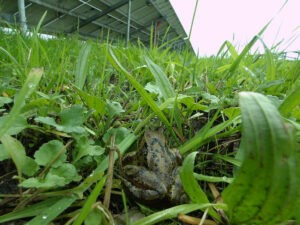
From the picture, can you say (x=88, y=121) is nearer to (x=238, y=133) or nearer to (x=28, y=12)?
(x=238, y=133)

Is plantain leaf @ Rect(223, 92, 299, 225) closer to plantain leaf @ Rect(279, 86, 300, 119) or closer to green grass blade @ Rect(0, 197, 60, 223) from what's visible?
plantain leaf @ Rect(279, 86, 300, 119)

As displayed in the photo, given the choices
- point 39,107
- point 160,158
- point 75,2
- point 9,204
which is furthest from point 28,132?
point 75,2

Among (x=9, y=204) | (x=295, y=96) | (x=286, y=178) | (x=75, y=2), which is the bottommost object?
(x=9, y=204)

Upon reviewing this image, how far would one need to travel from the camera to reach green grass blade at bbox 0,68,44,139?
0.41 metres

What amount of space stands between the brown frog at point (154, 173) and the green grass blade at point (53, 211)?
0.12m

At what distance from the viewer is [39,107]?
687 millimetres

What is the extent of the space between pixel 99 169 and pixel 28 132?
0.74ft

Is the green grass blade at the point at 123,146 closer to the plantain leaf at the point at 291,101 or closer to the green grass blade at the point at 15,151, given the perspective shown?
the green grass blade at the point at 15,151

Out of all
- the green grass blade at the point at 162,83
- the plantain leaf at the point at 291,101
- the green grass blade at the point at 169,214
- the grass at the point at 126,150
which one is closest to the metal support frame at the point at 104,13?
the grass at the point at 126,150

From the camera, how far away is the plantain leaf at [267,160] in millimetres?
319

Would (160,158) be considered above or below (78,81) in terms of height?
below

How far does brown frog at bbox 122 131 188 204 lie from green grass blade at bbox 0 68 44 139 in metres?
0.24

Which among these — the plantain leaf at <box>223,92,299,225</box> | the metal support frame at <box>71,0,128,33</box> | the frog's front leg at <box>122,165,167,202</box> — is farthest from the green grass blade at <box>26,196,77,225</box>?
the metal support frame at <box>71,0,128,33</box>

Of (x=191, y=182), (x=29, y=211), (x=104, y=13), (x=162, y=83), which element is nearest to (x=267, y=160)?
(x=191, y=182)
